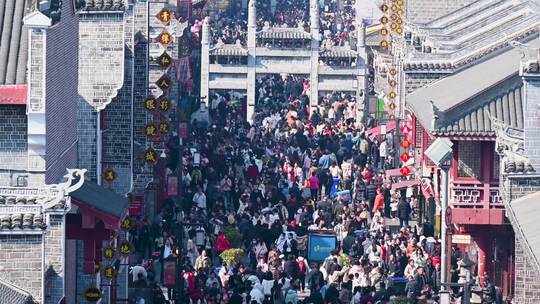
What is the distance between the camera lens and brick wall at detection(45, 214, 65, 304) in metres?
48.1

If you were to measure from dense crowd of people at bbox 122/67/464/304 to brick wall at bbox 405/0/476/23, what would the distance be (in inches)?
208

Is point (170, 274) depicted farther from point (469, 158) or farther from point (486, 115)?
point (486, 115)

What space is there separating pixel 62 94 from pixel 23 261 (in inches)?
315

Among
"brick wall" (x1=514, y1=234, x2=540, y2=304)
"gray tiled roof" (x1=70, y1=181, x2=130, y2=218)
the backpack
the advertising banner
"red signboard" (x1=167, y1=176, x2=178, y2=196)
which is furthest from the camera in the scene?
"red signboard" (x1=167, y1=176, x2=178, y2=196)

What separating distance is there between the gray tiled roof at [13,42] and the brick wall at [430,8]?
50348mm

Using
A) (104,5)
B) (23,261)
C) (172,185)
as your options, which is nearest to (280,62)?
(172,185)

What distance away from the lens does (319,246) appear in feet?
231

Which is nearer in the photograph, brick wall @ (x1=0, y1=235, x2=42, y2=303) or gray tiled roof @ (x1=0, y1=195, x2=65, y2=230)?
gray tiled roof @ (x1=0, y1=195, x2=65, y2=230)

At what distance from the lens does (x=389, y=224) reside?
7738cm

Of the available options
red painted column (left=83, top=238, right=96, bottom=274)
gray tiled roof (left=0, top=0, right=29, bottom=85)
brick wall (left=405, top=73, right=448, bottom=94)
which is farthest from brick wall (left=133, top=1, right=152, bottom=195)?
brick wall (left=405, top=73, right=448, bottom=94)

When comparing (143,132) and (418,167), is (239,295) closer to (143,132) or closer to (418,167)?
A: (143,132)

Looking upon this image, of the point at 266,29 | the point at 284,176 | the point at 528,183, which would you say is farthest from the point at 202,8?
the point at 528,183

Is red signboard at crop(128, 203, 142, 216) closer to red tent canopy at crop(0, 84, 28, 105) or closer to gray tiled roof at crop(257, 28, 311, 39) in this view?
red tent canopy at crop(0, 84, 28, 105)

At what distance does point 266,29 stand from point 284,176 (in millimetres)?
22817
